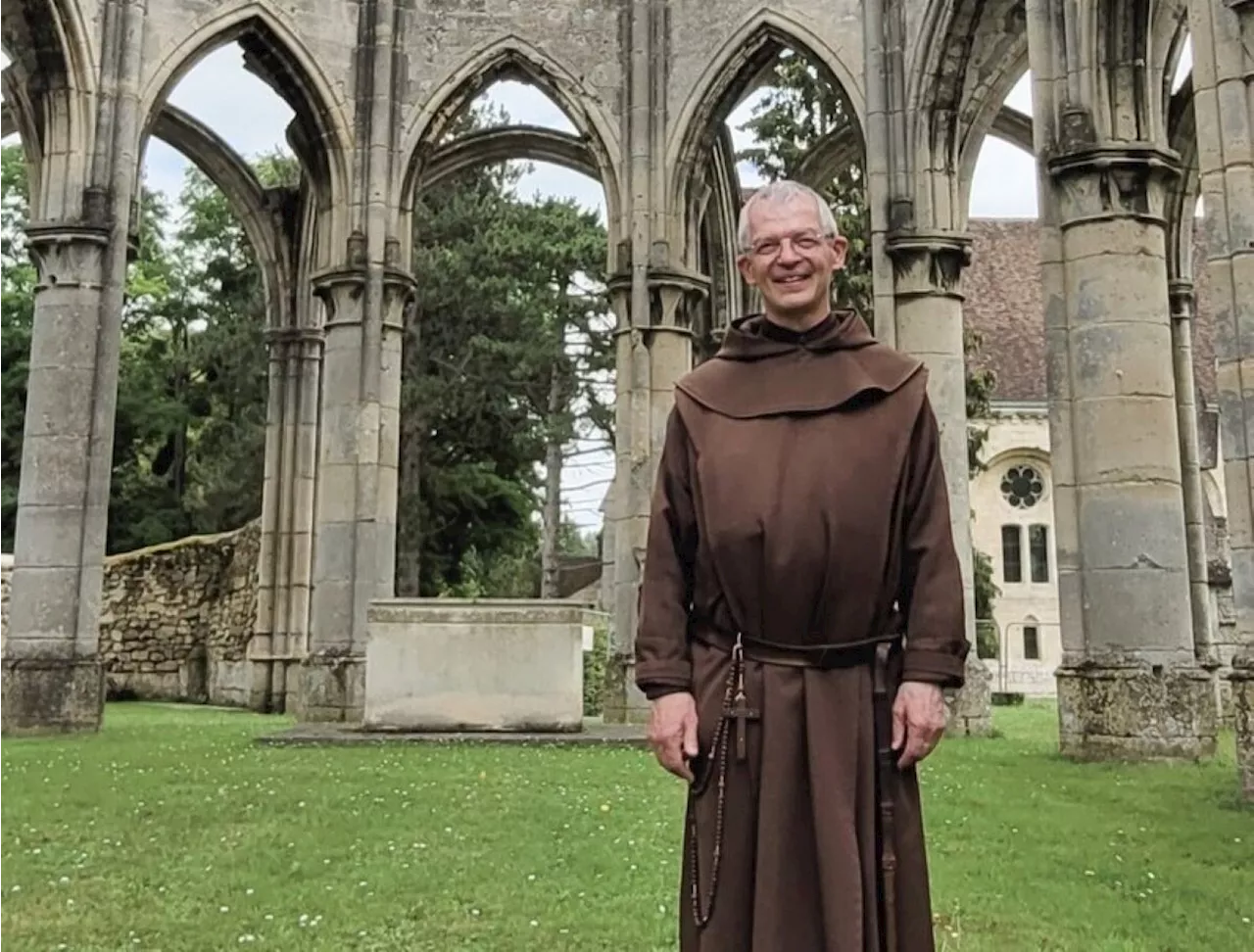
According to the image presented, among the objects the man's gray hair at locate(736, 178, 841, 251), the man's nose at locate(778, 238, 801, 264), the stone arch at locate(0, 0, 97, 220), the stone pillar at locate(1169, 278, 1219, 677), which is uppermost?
the stone arch at locate(0, 0, 97, 220)

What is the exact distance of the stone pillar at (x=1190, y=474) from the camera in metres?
15.9

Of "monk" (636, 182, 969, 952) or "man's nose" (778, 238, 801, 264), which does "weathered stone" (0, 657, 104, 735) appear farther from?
"man's nose" (778, 238, 801, 264)

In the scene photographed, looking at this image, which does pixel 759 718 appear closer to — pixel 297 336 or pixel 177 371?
pixel 297 336

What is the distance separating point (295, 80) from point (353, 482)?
16.3 ft

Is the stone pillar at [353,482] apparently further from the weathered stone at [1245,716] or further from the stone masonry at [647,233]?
the weathered stone at [1245,716]

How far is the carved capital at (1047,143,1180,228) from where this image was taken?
34.6 ft

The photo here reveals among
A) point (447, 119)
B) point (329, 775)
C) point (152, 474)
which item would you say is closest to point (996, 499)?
point (152, 474)

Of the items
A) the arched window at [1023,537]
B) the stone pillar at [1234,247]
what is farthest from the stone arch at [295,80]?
the arched window at [1023,537]

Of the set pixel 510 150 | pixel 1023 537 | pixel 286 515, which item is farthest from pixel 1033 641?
pixel 286 515

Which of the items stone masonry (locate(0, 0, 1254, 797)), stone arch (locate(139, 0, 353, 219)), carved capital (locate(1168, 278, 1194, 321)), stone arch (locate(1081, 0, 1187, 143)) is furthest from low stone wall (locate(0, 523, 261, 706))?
stone arch (locate(1081, 0, 1187, 143))

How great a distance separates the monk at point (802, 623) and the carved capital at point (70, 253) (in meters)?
12.5

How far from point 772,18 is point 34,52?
8.36 meters

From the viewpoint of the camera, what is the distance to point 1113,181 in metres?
10.6

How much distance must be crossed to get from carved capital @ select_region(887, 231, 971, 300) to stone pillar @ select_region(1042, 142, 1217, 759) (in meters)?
3.01
